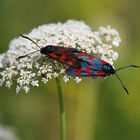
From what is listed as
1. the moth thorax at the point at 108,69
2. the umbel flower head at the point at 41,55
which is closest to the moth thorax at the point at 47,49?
the umbel flower head at the point at 41,55

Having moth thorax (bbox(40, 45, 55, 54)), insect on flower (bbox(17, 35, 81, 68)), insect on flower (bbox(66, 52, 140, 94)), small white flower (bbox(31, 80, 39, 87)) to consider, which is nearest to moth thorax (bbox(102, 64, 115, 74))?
insect on flower (bbox(66, 52, 140, 94))

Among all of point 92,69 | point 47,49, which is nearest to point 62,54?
point 47,49

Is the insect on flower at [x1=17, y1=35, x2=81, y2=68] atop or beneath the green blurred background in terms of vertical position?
beneath

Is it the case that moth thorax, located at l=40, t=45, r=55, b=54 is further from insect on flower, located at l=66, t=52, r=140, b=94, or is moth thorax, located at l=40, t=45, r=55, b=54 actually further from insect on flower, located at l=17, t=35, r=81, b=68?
insect on flower, located at l=66, t=52, r=140, b=94

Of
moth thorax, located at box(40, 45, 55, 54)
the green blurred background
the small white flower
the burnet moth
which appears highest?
the green blurred background

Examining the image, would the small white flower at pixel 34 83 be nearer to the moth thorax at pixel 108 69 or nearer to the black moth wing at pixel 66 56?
the black moth wing at pixel 66 56

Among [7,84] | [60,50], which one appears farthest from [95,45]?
[7,84]
